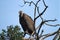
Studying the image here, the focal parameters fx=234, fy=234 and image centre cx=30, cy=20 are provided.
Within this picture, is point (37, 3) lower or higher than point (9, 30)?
higher

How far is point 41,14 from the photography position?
15.3 feet

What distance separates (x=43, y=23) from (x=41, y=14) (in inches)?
7.4

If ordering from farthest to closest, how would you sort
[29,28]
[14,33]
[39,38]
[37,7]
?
A: [14,33] < [29,28] < [37,7] < [39,38]

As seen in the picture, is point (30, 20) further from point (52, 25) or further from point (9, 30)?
point (9, 30)

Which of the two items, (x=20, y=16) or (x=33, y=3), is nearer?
(x=33, y=3)

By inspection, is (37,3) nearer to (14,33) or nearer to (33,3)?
(33,3)

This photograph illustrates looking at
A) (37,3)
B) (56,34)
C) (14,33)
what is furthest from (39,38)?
(14,33)

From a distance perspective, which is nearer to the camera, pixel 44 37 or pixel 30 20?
pixel 44 37

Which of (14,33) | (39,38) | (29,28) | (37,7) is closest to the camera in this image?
(39,38)

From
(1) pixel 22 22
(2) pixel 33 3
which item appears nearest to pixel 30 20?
(1) pixel 22 22

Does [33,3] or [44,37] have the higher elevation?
[33,3]

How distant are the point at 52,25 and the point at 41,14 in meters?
0.37

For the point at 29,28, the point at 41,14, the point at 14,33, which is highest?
the point at 41,14

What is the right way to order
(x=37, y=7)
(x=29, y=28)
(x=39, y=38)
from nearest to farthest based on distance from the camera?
(x=39, y=38) < (x=37, y=7) < (x=29, y=28)
